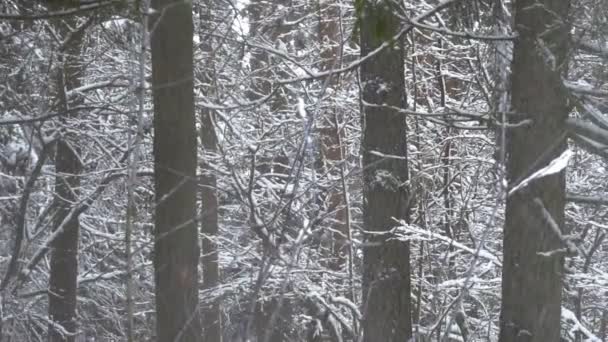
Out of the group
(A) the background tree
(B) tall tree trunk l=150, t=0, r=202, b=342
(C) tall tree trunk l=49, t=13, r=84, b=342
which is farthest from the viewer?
(C) tall tree trunk l=49, t=13, r=84, b=342

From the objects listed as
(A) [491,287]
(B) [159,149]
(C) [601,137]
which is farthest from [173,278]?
(C) [601,137]

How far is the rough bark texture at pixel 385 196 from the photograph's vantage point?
6797 mm

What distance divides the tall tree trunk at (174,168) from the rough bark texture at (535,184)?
2838mm

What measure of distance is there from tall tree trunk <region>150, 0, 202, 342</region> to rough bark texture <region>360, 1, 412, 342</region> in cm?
156

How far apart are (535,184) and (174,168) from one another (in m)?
3.17

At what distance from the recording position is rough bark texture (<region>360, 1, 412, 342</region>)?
22.3ft

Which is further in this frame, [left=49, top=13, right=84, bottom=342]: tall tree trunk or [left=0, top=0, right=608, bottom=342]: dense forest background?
[left=49, top=13, right=84, bottom=342]: tall tree trunk

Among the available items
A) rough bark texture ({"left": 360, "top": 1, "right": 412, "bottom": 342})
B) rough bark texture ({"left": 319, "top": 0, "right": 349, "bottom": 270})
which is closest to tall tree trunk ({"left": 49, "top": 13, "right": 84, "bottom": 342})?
rough bark texture ({"left": 319, "top": 0, "right": 349, "bottom": 270})

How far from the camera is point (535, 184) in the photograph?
537 cm

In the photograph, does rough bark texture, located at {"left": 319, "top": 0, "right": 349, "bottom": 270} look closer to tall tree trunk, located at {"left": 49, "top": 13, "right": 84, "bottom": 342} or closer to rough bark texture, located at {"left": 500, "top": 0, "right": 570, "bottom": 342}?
tall tree trunk, located at {"left": 49, "top": 13, "right": 84, "bottom": 342}

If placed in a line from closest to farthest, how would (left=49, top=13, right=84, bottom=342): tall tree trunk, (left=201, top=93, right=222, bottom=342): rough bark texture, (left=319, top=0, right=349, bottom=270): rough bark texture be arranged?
(left=49, top=13, right=84, bottom=342): tall tree trunk → (left=201, top=93, right=222, bottom=342): rough bark texture → (left=319, top=0, right=349, bottom=270): rough bark texture

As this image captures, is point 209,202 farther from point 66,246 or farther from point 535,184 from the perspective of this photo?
point 535,184

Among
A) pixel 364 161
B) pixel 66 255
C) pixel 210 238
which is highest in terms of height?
pixel 364 161

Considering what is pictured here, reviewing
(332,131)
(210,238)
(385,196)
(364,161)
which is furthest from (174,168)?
(332,131)
